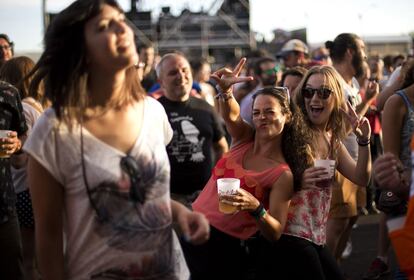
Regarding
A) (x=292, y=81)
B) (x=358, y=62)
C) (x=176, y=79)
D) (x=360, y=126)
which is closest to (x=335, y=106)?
(x=360, y=126)

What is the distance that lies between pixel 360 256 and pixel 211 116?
2132 mm

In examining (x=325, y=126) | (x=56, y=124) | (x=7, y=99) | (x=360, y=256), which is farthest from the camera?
(x=360, y=256)

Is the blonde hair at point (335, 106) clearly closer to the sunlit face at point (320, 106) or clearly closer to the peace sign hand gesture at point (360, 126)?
the sunlit face at point (320, 106)

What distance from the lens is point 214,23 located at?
24.7 metres

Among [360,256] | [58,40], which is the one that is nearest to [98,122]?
[58,40]

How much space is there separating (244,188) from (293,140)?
0.49 meters

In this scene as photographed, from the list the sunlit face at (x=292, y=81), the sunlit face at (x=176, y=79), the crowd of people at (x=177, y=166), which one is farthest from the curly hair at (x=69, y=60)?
the sunlit face at (x=292, y=81)

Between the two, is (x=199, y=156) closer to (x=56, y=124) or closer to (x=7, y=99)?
(x=7, y=99)

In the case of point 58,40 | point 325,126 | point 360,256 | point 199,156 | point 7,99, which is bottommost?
point 360,256

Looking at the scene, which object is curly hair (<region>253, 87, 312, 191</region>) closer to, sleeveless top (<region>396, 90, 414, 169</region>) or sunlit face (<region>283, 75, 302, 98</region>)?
sleeveless top (<region>396, 90, 414, 169</region>)

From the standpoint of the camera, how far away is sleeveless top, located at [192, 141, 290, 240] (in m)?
3.36

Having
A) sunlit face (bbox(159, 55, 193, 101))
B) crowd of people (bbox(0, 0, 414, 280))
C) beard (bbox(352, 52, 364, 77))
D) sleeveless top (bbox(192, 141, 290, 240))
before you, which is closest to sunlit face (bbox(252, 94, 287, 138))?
crowd of people (bbox(0, 0, 414, 280))

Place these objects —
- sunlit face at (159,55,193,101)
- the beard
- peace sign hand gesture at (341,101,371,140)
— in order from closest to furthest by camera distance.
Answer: peace sign hand gesture at (341,101,371,140) < sunlit face at (159,55,193,101) < the beard

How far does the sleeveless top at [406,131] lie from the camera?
3.24 m
